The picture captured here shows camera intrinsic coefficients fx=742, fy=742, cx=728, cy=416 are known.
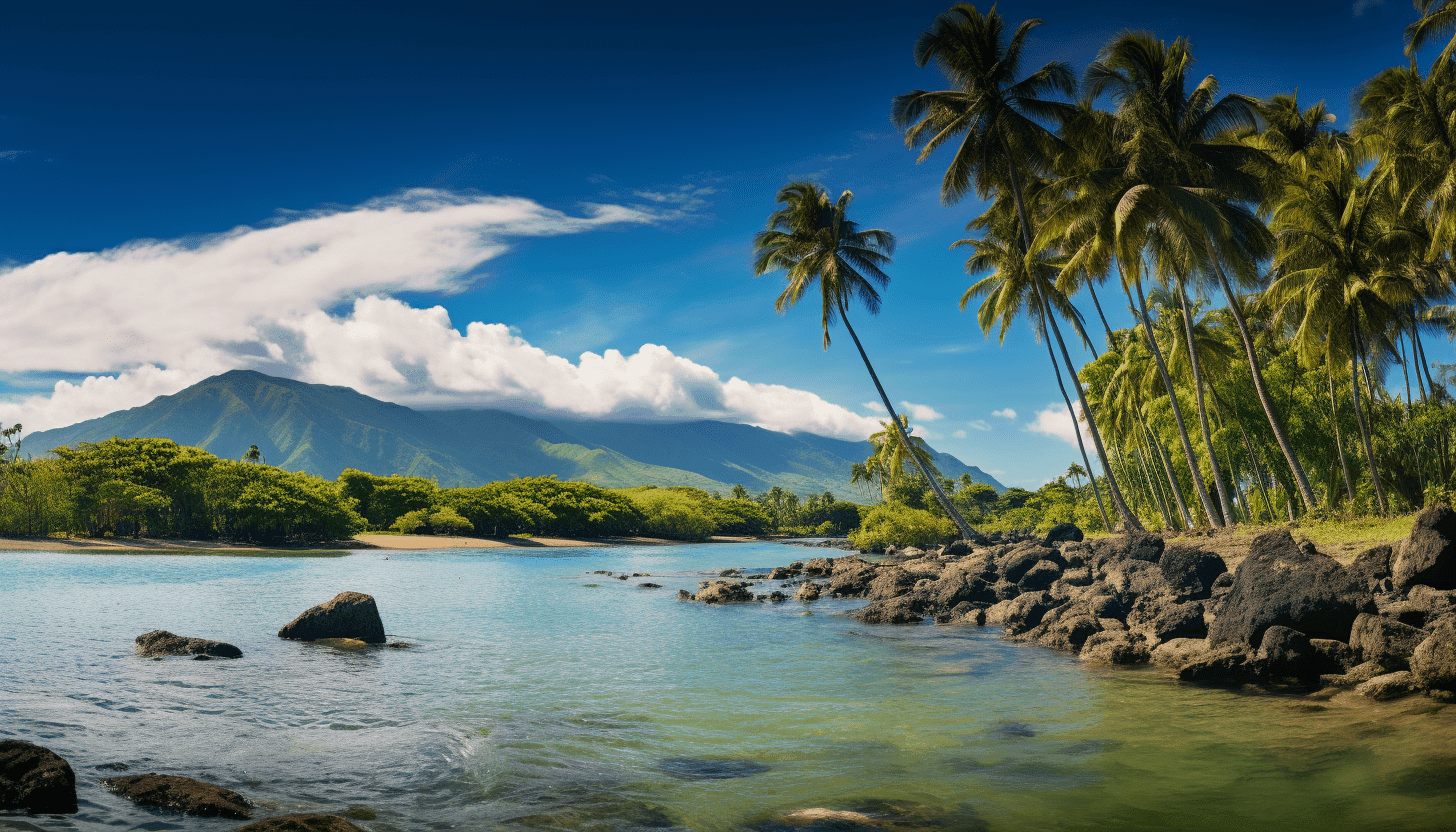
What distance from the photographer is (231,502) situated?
251 ft

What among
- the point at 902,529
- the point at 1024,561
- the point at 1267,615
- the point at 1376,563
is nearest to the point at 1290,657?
the point at 1267,615

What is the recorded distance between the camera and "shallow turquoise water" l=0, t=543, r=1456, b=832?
6723 mm

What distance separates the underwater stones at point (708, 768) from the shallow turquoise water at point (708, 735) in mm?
82

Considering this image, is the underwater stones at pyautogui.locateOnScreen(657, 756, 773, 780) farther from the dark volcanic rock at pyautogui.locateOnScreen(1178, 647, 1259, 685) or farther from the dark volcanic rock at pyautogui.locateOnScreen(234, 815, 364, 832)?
the dark volcanic rock at pyautogui.locateOnScreen(1178, 647, 1259, 685)

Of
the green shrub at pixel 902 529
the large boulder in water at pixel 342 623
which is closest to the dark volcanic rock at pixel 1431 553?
the large boulder in water at pixel 342 623

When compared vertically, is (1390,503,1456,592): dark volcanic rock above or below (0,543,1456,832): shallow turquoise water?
above

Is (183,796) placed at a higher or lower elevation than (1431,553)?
lower

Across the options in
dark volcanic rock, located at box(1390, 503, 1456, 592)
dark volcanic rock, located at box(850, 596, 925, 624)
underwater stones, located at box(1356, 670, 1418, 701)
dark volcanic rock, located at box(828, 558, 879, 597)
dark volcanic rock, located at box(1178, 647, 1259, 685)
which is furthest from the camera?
dark volcanic rock, located at box(828, 558, 879, 597)

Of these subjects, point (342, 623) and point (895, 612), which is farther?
point (895, 612)

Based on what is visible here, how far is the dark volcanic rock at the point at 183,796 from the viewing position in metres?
6.29

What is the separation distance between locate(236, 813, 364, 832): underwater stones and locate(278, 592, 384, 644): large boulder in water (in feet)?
41.9

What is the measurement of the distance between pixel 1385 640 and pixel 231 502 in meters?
89.7

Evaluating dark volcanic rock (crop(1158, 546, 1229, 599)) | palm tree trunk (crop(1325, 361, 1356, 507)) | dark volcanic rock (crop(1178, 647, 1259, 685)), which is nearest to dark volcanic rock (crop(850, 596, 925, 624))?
dark volcanic rock (crop(1158, 546, 1229, 599))

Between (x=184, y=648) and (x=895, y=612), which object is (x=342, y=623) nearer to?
(x=184, y=648)
